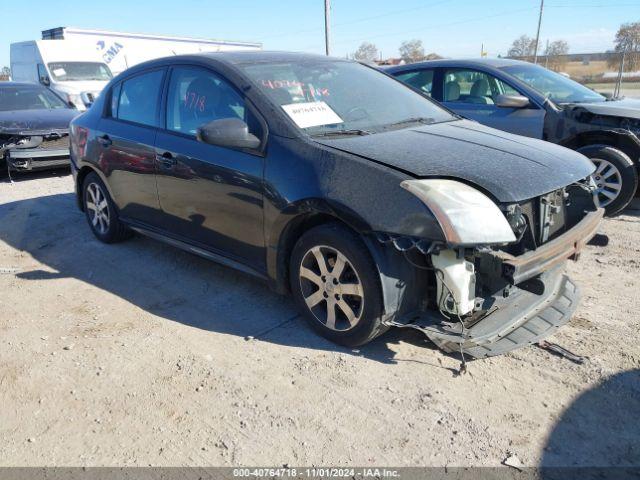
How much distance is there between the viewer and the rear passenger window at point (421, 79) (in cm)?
714

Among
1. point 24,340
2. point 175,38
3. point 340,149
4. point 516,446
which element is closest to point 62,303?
point 24,340

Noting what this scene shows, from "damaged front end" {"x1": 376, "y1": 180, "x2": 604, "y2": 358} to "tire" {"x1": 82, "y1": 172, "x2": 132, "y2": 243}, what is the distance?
3285 millimetres

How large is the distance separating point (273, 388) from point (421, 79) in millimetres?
5351

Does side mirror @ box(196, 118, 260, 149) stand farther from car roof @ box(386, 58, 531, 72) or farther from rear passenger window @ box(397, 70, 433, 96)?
car roof @ box(386, 58, 531, 72)

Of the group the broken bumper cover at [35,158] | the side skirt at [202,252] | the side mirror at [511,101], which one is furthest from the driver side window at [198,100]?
the broken bumper cover at [35,158]

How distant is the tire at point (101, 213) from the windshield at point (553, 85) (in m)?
4.80

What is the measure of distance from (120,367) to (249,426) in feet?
3.42

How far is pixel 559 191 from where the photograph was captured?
10.7 feet

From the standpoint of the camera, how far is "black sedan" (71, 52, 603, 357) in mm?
2908

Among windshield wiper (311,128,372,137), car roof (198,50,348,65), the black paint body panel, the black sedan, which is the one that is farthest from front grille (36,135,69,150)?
windshield wiper (311,128,372,137)

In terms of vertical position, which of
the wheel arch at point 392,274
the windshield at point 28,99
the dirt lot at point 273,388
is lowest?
the dirt lot at point 273,388

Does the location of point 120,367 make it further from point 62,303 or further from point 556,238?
point 556,238

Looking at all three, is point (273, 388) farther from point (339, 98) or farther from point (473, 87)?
point (473, 87)

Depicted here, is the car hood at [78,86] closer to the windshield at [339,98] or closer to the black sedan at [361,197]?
the black sedan at [361,197]
